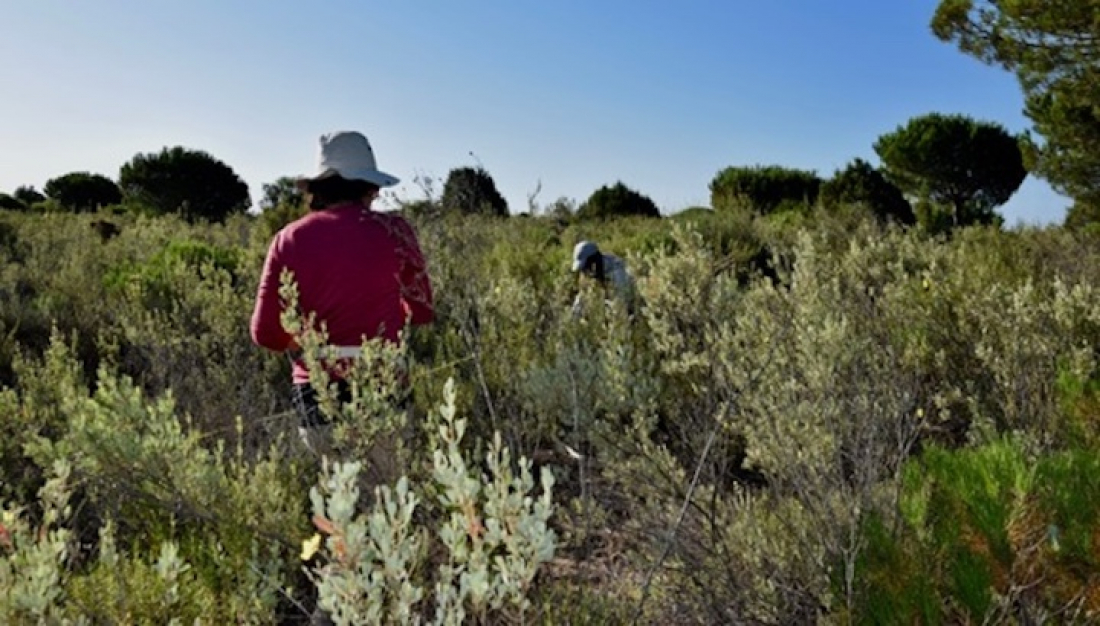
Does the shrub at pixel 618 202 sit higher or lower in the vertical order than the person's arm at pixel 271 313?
higher

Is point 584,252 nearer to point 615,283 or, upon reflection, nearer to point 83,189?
point 615,283

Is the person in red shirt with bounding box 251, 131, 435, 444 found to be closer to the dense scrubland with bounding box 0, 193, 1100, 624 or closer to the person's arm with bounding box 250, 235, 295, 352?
the person's arm with bounding box 250, 235, 295, 352

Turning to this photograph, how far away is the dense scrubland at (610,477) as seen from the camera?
179cm

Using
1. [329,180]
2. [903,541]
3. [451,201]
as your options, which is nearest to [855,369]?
[903,541]

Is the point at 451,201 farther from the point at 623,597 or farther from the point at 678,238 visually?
the point at 623,597

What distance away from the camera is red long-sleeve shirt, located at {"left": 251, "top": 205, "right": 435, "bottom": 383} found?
10.3 ft

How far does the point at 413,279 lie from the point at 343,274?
248 millimetres

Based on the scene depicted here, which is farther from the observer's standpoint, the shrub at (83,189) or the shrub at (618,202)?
the shrub at (83,189)

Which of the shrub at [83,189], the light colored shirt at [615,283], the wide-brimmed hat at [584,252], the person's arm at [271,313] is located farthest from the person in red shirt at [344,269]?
the shrub at [83,189]

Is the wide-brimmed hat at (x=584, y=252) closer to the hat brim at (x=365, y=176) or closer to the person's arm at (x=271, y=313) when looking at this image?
the hat brim at (x=365, y=176)

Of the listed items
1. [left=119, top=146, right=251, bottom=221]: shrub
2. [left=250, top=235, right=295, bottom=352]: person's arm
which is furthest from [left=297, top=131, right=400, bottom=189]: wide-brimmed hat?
[left=119, top=146, right=251, bottom=221]: shrub

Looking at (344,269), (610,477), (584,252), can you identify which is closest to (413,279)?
(344,269)

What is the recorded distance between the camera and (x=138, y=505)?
298 centimetres

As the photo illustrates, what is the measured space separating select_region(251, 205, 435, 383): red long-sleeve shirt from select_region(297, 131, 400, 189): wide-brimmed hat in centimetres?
11
